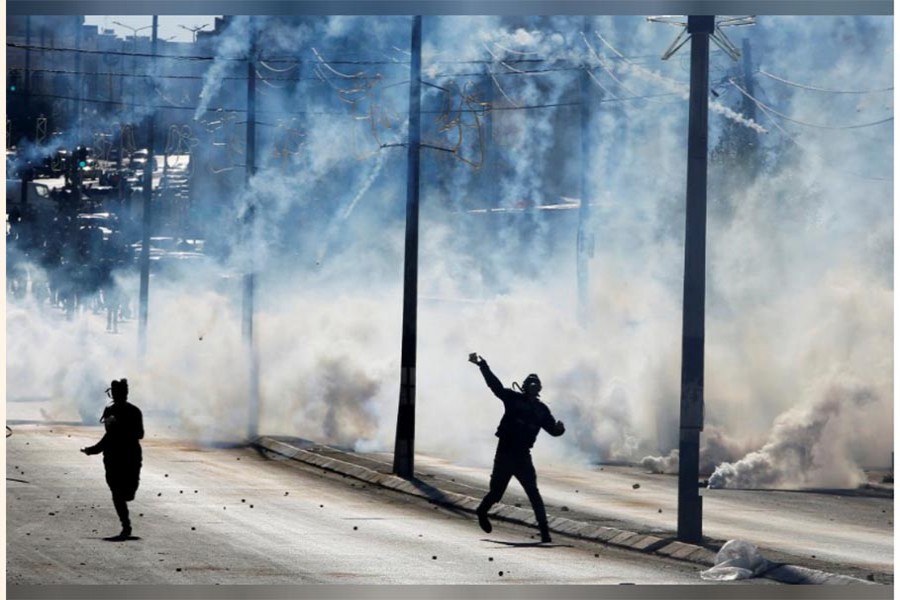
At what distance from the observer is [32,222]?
966cm

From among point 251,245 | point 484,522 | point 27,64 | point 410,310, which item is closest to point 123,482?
point 251,245

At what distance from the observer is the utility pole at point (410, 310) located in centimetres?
987

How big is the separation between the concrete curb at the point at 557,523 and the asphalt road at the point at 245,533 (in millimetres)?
75

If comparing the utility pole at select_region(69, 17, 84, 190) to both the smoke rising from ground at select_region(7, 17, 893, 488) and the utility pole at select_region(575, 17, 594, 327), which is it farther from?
the utility pole at select_region(575, 17, 594, 327)

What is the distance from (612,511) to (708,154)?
262 centimetres

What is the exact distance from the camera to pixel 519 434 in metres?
9.77

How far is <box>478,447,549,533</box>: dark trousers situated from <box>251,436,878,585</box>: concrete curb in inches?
2.0

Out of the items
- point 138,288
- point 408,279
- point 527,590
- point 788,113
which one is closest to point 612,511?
point 527,590

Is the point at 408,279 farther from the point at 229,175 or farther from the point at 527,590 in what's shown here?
the point at 527,590

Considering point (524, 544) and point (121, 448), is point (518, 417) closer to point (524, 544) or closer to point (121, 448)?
point (524, 544)

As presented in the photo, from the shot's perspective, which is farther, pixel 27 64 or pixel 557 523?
pixel 557 523

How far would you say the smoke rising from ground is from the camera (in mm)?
9648

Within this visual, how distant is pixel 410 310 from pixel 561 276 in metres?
1.11

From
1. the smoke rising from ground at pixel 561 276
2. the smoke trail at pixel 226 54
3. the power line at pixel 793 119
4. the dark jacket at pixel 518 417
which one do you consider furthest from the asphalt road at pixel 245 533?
the power line at pixel 793 119
